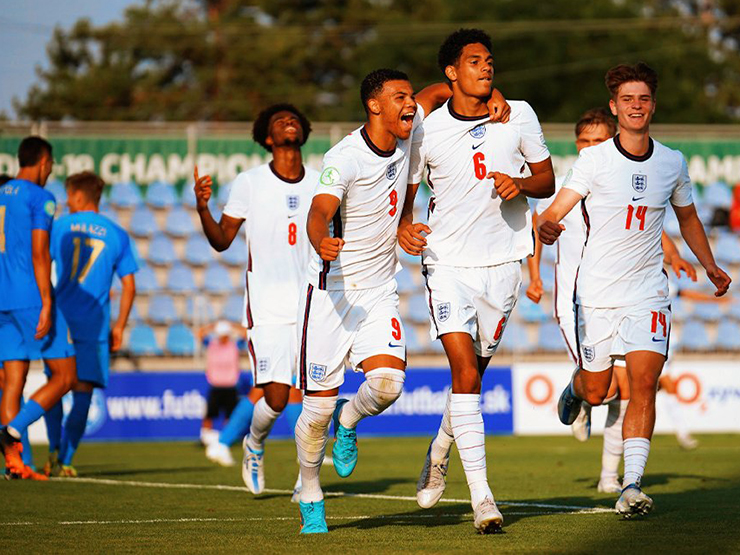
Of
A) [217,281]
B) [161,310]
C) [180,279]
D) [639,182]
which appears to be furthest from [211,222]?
[180,279]

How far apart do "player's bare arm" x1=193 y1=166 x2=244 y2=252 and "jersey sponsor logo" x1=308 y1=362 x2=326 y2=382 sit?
1565 millimetres

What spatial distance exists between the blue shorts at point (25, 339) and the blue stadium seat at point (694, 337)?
12.5 m

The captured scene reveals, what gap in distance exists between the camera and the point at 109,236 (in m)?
11.5

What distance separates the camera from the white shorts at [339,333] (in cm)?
705

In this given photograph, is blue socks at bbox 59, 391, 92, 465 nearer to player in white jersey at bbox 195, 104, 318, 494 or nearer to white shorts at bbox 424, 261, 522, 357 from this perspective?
player in white jersey at bbox 195, 104, 318, 494

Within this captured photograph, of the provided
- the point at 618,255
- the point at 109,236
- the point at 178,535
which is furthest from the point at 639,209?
the point at 109,236

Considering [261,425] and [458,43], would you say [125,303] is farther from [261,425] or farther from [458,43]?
[458,43]

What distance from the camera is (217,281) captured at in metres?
20.9

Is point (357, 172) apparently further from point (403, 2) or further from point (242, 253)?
point (403, 2)

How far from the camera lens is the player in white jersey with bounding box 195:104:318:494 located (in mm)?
9289

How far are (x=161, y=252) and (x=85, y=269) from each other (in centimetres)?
1003

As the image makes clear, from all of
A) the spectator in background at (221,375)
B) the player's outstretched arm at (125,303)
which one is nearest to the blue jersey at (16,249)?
the player's outstretched arm at (125,303)

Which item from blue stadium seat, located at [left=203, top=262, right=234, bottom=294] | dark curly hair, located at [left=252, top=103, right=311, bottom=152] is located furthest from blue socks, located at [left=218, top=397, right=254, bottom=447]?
blue stadium seat, located at [left=203, top=262, right=234, bottom=294]

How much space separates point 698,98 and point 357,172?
142ft
